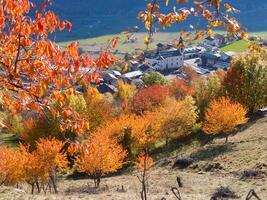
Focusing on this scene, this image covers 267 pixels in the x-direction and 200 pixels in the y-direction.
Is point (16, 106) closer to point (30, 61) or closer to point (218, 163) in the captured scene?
point (30, 61)

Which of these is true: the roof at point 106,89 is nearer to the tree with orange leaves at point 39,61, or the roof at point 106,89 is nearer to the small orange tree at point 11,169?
the small orange tree at point 11,169

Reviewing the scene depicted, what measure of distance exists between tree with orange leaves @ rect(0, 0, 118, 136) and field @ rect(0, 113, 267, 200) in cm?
1984

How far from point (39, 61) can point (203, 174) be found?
3834 centimetres

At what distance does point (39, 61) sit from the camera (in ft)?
32.1

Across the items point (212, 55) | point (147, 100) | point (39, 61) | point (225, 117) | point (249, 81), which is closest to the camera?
point (39, 61)

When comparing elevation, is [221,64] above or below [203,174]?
above

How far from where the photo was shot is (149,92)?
278 feet

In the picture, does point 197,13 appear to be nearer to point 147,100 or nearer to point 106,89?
point 147,100

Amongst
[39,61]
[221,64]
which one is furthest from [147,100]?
[221,64]

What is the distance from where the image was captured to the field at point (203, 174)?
3591 centimetres

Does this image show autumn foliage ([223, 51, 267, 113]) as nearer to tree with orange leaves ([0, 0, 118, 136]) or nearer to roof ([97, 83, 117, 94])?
tree with orange leaves ([0, 0, 118, 136])

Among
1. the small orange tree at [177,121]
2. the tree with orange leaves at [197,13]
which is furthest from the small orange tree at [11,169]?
the tree with orange leaves at [197,13]

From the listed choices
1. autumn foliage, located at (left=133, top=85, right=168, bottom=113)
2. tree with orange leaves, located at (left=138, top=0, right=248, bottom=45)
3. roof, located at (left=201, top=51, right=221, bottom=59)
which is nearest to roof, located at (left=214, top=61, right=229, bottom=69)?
roof, located at (left=201, top=51, right=221, bottom=59)

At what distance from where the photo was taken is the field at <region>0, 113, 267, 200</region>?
1414 inches
